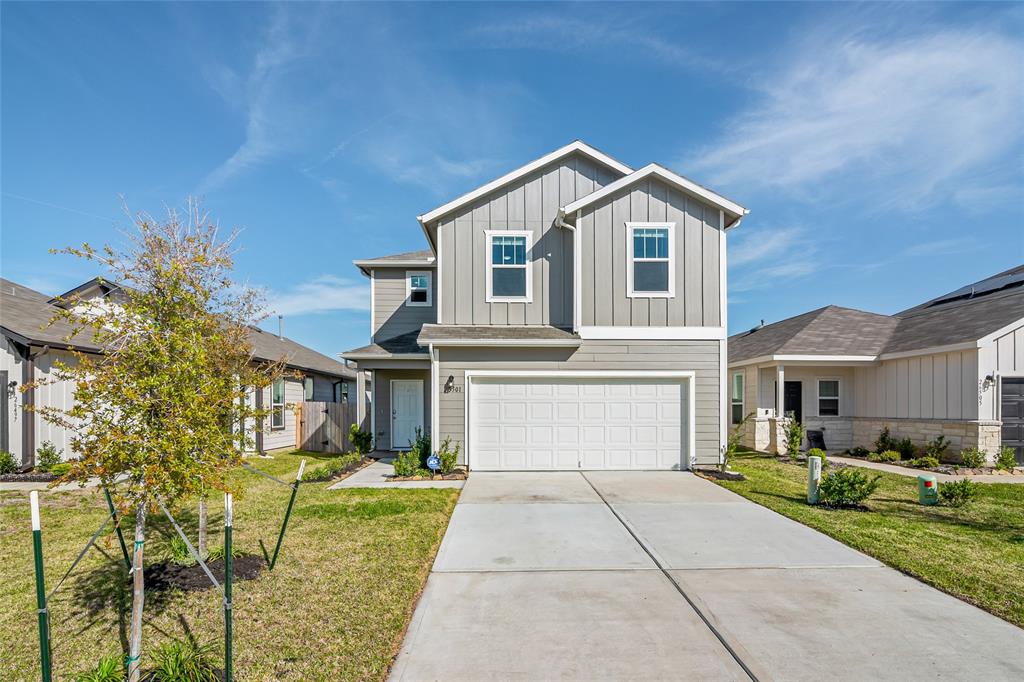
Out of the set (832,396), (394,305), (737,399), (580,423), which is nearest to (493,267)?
(580,423)

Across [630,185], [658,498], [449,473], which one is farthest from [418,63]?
[658,498]

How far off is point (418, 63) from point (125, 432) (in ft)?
37.8

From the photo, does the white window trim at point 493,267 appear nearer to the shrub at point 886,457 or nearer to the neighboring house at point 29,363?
the neighboring house at point 29,363

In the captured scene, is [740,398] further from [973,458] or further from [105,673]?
[105,673]

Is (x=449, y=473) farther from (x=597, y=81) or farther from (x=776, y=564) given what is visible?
(x=597, y=81)

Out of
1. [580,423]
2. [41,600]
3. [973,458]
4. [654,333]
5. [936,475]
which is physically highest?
[654,333]

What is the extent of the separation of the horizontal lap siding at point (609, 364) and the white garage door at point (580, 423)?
34 centimetres

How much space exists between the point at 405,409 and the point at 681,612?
11837mm

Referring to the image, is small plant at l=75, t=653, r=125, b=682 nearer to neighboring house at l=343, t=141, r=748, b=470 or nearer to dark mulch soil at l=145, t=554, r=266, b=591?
dark mulch soil at l=145, t=554, r=266, b=591

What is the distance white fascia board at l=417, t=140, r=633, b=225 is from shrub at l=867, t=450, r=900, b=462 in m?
10.4

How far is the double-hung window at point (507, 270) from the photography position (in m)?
12.2

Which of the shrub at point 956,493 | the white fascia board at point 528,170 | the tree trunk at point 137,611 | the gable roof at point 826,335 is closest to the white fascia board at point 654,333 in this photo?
the white fascia board at point 528,170

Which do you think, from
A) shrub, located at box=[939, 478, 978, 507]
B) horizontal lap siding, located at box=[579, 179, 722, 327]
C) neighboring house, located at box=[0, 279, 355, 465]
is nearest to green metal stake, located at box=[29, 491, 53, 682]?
neighboring house, located at box=[0, 279, 355, 465]

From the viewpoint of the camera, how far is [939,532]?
22.8 feet
